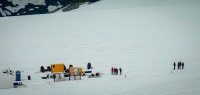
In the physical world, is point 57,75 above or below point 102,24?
below

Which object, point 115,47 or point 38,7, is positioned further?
point 38,7

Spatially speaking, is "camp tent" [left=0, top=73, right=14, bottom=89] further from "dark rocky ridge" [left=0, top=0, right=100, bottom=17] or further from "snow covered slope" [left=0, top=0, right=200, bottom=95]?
"dark rocky ridge" [left=0, top=0, right=100, bottom=17]

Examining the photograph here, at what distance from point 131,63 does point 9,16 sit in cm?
4351

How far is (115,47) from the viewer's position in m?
35.2

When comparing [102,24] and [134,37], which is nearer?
[134,37]

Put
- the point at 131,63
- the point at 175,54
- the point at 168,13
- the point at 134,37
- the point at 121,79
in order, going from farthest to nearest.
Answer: the point at 168,13 < the point at 134,37 < the point at 175,54 < the point at 131,63 < the point at 121,79

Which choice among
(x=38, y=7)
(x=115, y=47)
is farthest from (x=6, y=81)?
(x=38, y=7)

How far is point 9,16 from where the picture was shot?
66.7m

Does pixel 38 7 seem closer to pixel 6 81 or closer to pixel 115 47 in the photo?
pixel 115 47

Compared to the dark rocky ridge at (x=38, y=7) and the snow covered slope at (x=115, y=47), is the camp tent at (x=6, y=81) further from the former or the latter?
the dark rocky ridge at (x=38, y=7)

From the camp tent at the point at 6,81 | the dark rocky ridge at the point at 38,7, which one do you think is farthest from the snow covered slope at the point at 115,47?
the dark rocky ridge at the point at 38,7

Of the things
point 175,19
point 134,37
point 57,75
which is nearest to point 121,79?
point 57,75

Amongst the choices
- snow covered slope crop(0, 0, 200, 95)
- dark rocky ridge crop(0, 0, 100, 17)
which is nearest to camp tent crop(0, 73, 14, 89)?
snow covered slope crop(0, 0, 200, 95)

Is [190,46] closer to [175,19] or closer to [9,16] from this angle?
[175,19]
